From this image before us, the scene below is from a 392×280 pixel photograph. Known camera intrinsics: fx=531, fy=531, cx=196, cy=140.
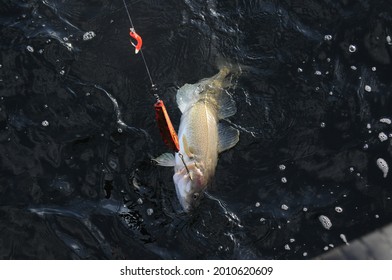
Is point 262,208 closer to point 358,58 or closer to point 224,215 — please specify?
point 224,215

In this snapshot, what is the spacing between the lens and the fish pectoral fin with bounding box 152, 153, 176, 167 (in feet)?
16.2

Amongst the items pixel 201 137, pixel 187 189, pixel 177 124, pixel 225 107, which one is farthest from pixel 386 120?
pixel 187 189

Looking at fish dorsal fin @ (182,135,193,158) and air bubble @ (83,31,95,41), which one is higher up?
air bubble @ (83,31,95,41)

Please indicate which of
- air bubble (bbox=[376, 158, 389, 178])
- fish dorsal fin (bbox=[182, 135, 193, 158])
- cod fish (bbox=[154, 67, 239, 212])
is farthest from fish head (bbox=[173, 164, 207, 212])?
air bubble (bbox=[376, 158, 389, 178])

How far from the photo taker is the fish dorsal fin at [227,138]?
5.06 m

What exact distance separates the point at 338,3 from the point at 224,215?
2820 mm

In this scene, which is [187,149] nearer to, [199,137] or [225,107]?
[199,137]

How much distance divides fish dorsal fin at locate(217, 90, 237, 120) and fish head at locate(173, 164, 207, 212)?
70 cm

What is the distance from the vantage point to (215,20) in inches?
229

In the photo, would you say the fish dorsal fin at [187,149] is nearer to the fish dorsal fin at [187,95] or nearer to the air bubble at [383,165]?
the fish dorsal fin at [187,95]

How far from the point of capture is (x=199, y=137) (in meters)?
4.83

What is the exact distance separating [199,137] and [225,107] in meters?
0.55

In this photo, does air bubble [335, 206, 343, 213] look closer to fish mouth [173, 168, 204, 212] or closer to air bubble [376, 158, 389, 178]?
air bubble [376, 158, 389, 178]

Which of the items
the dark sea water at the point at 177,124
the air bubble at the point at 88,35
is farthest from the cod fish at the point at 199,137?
the air bubble at the point at 88,35
